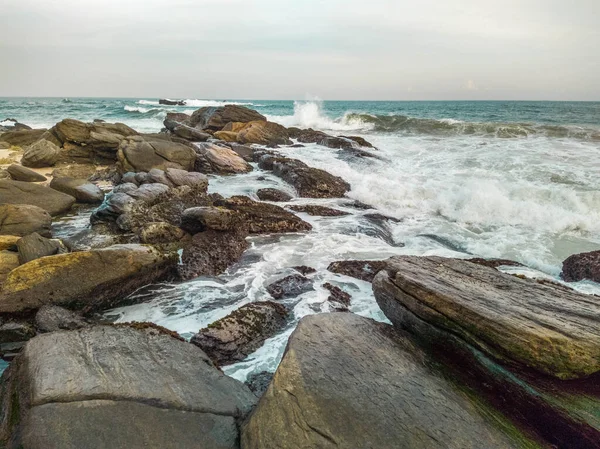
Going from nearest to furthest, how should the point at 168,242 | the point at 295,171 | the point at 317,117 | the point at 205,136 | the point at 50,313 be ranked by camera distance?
the point at 50,313 < the point at 168,242 < the point at 295,171 < the point at 205,136 < the point at 317,117

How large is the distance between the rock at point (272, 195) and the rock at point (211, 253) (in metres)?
3.53

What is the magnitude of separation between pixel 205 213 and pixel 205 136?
14.1 metres

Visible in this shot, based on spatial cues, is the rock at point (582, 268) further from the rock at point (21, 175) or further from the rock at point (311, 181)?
the rock at point (21, 175)

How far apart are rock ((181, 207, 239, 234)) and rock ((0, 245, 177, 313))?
2007 millimetres

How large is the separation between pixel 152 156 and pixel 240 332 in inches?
415

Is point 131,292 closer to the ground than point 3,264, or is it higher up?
closer to the ground

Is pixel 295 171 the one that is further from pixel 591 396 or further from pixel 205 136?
pixel 591 396

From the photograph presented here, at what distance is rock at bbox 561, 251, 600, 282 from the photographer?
681cm

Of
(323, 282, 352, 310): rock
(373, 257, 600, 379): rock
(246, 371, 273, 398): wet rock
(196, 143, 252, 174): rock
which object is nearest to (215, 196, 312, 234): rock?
(323, 282, 352, 310): rock

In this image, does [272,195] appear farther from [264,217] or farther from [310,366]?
[310,366]

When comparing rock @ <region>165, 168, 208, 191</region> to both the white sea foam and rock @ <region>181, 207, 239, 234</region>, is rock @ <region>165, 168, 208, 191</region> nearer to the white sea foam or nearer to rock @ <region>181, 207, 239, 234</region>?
rock @ <region>181, 207, 239, 234</region>

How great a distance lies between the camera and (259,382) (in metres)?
4.00

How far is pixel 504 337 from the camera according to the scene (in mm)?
3297

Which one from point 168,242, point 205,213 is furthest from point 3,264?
point 205,213
